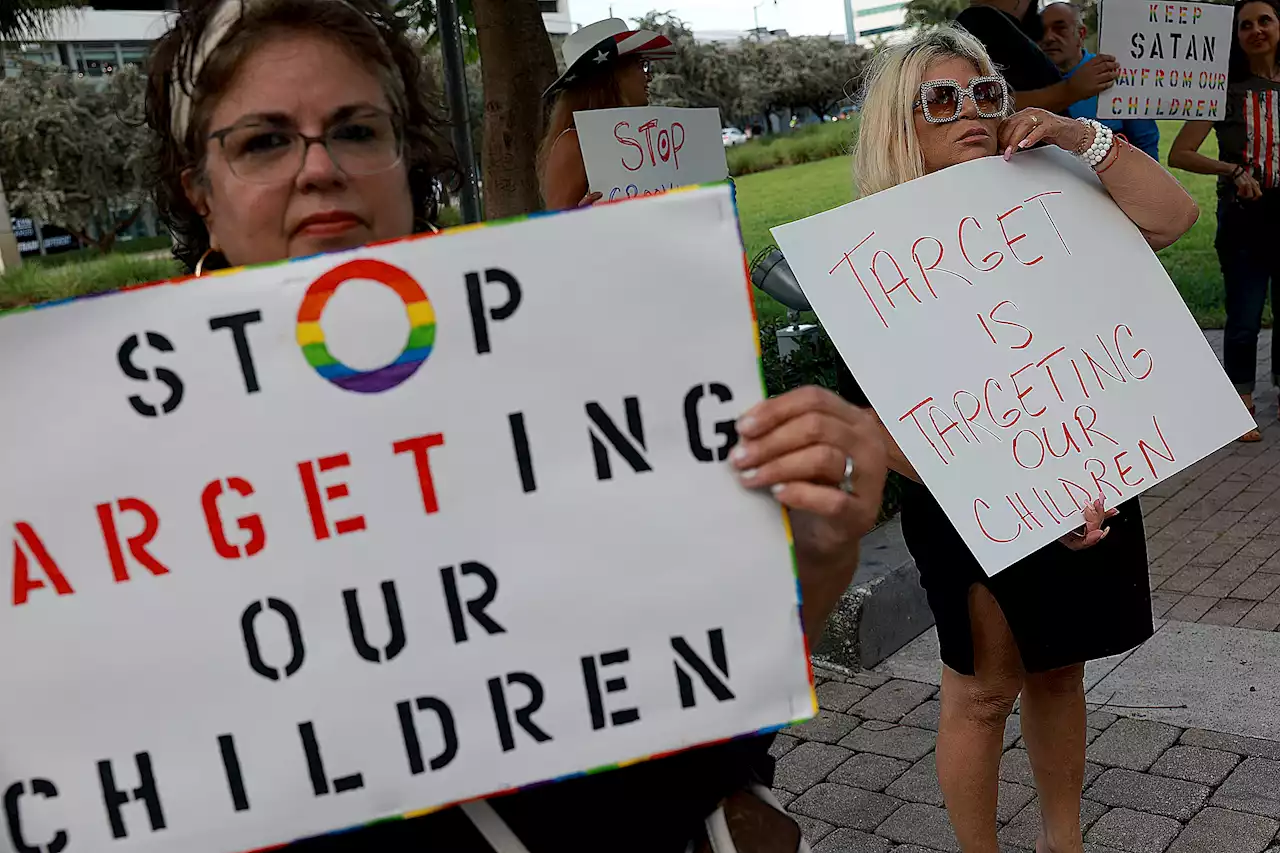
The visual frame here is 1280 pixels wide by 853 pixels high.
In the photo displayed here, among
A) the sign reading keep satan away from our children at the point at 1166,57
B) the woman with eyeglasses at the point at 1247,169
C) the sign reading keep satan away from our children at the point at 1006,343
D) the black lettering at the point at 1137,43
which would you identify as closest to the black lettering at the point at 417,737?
the sign reading keep satan away from our children at the point at 1006,343

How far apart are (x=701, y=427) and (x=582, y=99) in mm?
3297

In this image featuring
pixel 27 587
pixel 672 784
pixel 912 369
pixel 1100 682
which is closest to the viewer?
pixel 27 587

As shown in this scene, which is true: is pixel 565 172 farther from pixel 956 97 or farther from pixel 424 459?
pixel 424 459

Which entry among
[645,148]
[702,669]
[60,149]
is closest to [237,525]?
[702,669]

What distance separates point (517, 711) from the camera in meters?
1.27

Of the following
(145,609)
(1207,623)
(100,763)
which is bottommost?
(1207,623)

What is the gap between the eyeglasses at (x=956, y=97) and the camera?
7.80 feet

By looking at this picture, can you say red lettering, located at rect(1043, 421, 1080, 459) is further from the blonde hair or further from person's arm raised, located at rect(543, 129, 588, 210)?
person's arm raised, located at rect(543, 129, 588, 210)

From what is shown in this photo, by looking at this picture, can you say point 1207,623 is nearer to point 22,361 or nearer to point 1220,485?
point 1220,485

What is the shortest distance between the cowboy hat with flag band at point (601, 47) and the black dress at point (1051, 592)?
2208 millimetres

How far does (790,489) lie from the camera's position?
1.27 meters

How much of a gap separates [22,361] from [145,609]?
Result: 291 millimetres

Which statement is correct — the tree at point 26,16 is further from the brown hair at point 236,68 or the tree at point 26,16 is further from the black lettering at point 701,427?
the black lettering at point 701,427

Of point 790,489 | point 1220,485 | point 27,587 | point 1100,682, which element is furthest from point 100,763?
point 1220,485
